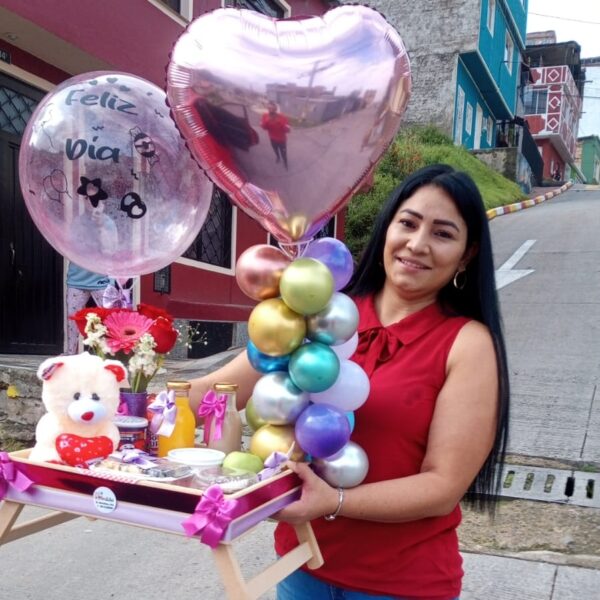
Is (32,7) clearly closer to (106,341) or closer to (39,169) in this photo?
(39,169)

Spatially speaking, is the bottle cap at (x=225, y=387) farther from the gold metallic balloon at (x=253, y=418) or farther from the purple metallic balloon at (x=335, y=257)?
the purple metallic balloon at (x=335, y=257)

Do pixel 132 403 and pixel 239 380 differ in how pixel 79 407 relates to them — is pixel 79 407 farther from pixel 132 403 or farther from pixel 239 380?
pixel 239 380

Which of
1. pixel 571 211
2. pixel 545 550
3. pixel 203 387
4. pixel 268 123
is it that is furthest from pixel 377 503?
pixel 571 211

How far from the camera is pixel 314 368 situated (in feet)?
4.08

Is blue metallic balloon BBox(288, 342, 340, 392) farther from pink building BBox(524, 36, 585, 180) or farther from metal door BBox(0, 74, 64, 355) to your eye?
pink building BBox(524, 36, 585, 180)

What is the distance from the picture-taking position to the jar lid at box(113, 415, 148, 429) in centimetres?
142

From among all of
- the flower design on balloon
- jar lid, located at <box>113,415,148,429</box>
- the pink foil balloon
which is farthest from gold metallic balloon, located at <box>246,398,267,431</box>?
the flower design on balloon

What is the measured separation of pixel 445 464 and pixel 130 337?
0.74 meters

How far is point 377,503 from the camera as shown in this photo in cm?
128

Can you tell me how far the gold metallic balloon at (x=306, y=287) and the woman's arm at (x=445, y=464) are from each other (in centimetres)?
31

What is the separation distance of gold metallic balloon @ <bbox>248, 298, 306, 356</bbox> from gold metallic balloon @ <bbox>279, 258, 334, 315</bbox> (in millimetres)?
22

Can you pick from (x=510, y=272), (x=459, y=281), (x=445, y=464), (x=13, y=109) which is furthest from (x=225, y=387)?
(x=510, y=272)

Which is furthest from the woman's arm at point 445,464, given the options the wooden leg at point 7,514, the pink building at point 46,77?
the pink building at point 46,77

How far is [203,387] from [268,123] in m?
0.66
